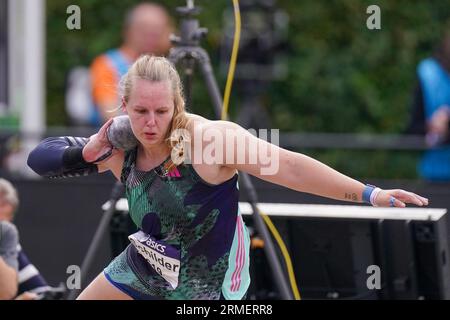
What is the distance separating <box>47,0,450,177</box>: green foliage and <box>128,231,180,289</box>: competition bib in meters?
6.34

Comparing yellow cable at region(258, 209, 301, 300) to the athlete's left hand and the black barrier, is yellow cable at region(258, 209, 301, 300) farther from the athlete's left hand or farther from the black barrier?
the athlete's left hand

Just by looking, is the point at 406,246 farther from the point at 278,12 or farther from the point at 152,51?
the point at 278,12

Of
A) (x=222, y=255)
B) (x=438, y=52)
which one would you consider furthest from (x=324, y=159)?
(x=222, y=255)

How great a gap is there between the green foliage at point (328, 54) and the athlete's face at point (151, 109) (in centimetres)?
662

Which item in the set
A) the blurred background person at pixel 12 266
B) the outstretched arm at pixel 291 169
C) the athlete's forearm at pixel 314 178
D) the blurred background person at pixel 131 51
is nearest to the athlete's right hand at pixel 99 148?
the outstretched arm at pixel 291 169

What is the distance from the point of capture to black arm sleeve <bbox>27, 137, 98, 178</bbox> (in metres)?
4.25

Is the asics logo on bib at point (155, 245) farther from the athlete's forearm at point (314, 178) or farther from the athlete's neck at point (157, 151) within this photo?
the athlete's forearm at point (314, 178)

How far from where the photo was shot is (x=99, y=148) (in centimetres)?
416

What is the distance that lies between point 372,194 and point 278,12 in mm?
6788

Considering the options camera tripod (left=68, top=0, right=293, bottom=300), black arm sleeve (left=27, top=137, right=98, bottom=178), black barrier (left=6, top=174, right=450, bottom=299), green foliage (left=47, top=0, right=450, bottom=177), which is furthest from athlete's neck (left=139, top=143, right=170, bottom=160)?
green foliage (left=47, top=0, right=450, bottom=177)

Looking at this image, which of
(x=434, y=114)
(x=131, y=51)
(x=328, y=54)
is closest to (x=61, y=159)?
(x=131, y=51)

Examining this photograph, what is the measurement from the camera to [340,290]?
5.12 meters

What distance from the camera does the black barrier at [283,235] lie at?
16.4 ft

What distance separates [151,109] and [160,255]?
0.62 m
